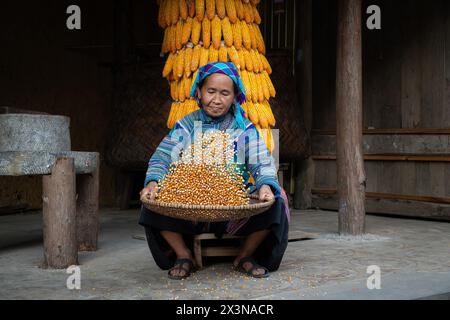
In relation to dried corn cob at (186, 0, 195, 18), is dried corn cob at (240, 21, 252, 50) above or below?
below

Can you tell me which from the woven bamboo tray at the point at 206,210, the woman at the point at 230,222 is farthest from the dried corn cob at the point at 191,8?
the woven bamboo tray at the point at 206,210

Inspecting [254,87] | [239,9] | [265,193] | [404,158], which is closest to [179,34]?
[239,9]

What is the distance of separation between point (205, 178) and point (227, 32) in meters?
1.51

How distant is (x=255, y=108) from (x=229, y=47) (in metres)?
0.45

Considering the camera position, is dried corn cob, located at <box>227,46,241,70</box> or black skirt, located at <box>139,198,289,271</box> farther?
dried corn cob, located at <box>227,46,241,70</box>

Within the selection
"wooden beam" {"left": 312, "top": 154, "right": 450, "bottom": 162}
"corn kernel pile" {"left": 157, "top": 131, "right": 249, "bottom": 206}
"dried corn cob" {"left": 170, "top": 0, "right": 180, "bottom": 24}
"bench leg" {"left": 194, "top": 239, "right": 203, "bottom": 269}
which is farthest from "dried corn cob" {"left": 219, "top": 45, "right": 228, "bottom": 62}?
"wooden beam" {"left": 312, "top": 154, "right": 450, "bottom": 162}

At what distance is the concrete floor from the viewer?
3.21 metres

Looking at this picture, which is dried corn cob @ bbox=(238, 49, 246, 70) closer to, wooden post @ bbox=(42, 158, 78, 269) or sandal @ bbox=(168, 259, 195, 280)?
wooden post @ bbox=(42, 158, 78, 269)

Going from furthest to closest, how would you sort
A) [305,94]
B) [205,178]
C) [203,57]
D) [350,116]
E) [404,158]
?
[305,94], [404,158], [350,116], [203,57], [205,178]

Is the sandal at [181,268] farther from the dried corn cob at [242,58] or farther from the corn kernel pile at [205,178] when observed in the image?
the dried corn cob at [242,58]

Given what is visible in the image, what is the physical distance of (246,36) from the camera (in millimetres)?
4637

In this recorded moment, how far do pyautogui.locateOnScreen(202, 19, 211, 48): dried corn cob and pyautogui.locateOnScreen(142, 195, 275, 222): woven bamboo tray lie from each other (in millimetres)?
1583

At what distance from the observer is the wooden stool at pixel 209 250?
12.6ft

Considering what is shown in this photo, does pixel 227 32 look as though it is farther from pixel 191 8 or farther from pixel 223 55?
pixel 191 8
